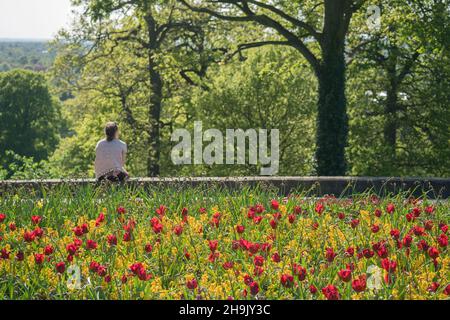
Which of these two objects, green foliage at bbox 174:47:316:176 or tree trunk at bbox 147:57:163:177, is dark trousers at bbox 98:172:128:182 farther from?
tree trunk at bbox 147:57:163:177

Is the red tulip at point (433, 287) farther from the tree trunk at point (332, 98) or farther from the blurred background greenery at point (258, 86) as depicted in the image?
the blurred background greenery at point (258, 86)

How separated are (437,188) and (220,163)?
51.2ft

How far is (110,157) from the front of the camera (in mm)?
9938

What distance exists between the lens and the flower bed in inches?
181

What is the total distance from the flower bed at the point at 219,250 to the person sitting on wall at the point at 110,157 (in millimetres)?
1877

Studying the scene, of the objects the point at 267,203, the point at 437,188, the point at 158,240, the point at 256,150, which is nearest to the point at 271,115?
the point at 256,150

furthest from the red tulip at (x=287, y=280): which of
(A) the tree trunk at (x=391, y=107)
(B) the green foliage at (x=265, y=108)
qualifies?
(A) the tree trunk at (x=391, y=107)

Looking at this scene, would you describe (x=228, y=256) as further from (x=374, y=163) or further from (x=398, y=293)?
(x=374, y=163)

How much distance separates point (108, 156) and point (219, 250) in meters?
4.42

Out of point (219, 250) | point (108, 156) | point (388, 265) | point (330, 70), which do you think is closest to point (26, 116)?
point (330, 70)

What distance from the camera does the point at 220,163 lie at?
26359 millimetres

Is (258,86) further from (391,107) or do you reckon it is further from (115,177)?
(115,177)

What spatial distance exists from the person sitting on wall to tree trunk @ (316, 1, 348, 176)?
867 cm

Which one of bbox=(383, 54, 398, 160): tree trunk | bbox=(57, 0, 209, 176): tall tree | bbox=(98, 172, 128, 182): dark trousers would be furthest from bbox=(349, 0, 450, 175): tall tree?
bbox=(98, 172, 128, 182): dark trousers
